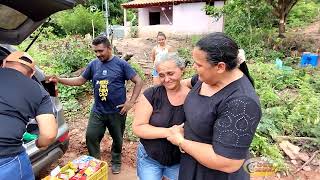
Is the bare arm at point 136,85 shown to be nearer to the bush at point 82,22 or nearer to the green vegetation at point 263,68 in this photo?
the green vegetation at point 263,68

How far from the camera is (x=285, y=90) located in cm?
793

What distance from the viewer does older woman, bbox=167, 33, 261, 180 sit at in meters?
1.84

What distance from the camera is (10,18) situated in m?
3.04

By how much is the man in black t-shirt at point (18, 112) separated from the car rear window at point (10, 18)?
0.55 meters

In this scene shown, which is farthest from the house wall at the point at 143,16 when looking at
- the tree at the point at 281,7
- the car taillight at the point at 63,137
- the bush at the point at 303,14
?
the car taillight at the point at 63,137

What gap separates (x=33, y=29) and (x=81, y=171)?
140 centimetres

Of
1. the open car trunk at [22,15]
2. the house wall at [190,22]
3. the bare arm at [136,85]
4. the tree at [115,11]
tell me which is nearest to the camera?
the open car trunk at [22,15]

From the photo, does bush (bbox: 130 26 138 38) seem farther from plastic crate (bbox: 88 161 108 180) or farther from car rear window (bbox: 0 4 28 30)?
plastic crate (bbox: 88 161 108 180)

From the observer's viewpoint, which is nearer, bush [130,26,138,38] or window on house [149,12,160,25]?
bush [130,26,138,38]

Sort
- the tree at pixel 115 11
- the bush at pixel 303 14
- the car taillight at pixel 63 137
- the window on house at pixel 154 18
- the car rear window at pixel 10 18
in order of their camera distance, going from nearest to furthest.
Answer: the car rear window at pixel 10 18 → the car taillight at pixel 63 137 → the bush at pixel 303 14 → the window on house at pixel 154 18 → the tree at pixel 115 11

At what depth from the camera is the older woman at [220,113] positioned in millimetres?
1841

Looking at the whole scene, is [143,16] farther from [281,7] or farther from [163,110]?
[163,110]

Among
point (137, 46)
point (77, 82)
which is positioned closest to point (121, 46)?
point (137, 46)

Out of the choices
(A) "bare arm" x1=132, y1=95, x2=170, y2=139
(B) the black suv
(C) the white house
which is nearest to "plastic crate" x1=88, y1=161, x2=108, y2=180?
(B) the black suv
